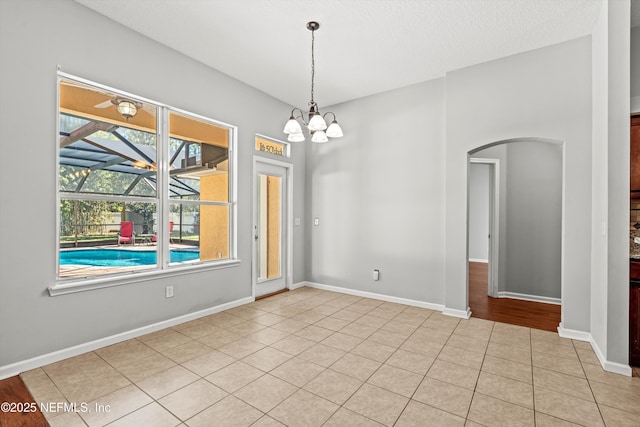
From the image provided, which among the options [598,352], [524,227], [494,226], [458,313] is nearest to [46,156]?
[458,313]

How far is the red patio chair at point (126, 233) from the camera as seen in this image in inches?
132

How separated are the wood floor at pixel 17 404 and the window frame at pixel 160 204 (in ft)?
2.37

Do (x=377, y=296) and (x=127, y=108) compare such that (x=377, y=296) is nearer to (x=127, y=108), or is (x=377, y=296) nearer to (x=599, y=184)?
(x=599, y=184)

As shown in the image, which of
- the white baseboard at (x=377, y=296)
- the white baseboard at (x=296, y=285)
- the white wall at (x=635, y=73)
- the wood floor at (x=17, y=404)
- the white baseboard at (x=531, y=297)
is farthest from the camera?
the white baseboard at (x=296, y=285)

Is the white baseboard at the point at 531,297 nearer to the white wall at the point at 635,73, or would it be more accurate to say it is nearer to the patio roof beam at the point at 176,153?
the white wall at the point at 635,73

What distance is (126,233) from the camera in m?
3.40

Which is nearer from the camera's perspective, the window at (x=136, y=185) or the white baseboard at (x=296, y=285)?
the window at (x=136, y=185)

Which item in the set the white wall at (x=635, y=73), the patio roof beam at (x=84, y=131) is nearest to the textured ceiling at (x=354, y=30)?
the white wall at (x=635, y=73)

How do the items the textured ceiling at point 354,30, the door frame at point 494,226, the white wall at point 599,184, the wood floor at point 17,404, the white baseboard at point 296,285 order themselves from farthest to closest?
the white baseboard at point 296,285 < the door frame at point 494,226 < the textured ceiling at point 354,30 < the white wall at point 599,184 < the wood floor at point 17,404

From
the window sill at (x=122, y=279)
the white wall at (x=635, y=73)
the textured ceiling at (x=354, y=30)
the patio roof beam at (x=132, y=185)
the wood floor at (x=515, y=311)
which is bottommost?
the wood floor at (x=515, y=311)

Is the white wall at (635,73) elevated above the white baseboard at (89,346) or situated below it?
above

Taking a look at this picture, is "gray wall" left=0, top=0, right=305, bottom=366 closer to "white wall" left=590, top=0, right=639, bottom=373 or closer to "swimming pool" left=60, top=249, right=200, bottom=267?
"swimming pool" left=60, top=249, right=200, bottom=267

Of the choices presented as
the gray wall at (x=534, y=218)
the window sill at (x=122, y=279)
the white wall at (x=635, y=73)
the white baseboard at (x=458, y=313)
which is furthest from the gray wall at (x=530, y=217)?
the window sill at (x=122, y=279)

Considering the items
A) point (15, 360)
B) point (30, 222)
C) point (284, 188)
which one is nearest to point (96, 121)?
point (30, 222)
